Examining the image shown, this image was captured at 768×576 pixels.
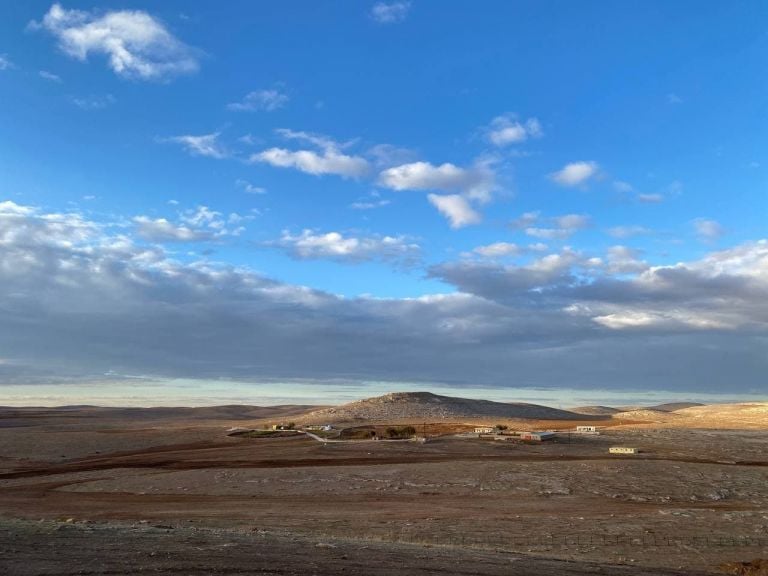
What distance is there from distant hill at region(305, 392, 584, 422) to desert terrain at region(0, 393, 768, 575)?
3877cm

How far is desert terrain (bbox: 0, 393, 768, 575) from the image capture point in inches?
571

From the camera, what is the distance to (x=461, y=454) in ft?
161

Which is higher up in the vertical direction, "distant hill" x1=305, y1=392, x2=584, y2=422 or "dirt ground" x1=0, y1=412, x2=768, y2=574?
"distant hill" x1=305, y1=392, x2=584, y2=422

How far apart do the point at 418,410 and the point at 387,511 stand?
276 ft

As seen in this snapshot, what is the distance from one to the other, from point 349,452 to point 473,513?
27.0 m

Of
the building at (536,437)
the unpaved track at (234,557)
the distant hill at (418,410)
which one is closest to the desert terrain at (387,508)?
the unpaved track at (234,557)

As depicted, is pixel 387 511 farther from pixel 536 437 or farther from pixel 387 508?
pixel 536 437

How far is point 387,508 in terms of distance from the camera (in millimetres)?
26578

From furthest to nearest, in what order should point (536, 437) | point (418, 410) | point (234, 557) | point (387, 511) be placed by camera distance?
point (418, 410) < point (536, 437) < point (387, 511) < point (234, 557)

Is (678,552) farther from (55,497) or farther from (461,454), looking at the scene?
(461,454)

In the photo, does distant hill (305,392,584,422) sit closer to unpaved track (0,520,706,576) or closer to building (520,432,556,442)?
building (520,432,556,442)

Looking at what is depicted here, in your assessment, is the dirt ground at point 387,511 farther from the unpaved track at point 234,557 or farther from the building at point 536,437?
the building at point 536,437

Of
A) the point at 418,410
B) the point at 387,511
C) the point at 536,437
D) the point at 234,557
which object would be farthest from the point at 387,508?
the point at 418,410

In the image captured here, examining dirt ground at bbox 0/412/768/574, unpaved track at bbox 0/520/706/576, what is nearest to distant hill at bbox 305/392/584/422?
dirt ground at bbox 0/412/768/574
